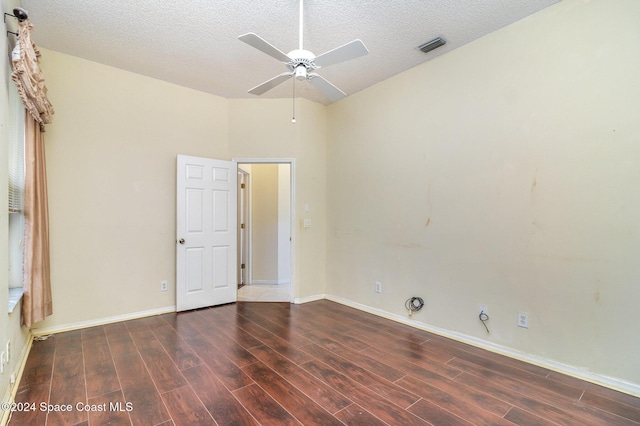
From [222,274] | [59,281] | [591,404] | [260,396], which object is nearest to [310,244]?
[222,274]

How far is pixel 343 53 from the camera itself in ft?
6.64

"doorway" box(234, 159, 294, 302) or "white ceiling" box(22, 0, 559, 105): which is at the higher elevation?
"white ceiling" box(22, 0, 559, 105)

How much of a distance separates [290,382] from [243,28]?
2.95 metres

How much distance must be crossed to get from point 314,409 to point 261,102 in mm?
3786

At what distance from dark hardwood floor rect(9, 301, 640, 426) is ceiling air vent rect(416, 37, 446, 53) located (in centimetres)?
288

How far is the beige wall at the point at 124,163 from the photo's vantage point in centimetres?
318

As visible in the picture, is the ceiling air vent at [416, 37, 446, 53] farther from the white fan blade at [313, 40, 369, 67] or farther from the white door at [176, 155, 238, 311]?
the white door at [176, 155, 238, 311]

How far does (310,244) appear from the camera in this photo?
4.47 m

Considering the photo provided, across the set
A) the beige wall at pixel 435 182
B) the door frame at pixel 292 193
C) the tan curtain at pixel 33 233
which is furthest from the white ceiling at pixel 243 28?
the door frame at pixel 292 193

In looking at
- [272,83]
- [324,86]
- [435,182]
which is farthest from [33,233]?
[435,182]

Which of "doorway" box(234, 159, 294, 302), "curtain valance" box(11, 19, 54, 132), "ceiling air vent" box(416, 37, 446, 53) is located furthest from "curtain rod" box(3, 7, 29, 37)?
"doorway" box(234, 159, 294, 302)

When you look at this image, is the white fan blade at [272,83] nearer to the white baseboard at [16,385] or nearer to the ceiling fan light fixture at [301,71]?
the ceiling fan light fixture at [301,71]

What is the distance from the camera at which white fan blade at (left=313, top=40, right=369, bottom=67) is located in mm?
1934

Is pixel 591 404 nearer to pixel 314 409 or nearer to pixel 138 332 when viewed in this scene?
pixel 314 409
